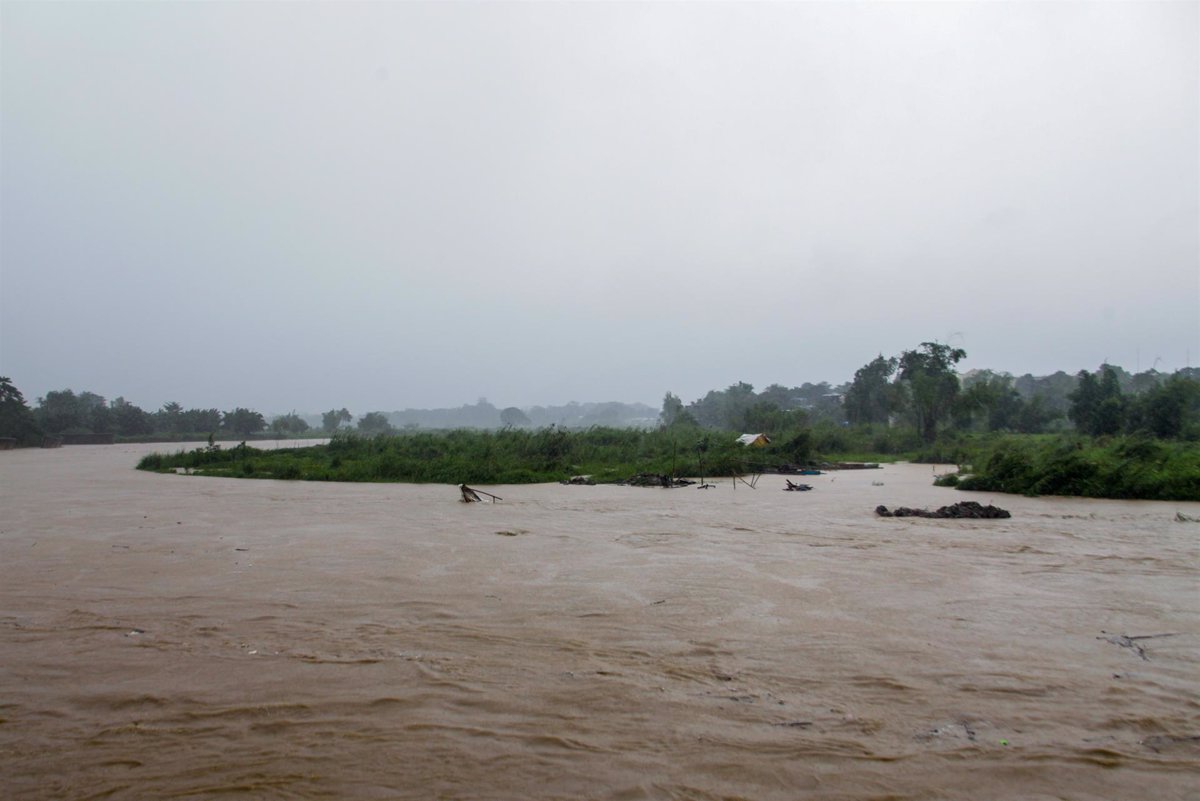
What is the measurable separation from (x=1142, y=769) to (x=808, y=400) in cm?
7270

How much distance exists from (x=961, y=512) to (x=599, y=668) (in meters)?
9.27

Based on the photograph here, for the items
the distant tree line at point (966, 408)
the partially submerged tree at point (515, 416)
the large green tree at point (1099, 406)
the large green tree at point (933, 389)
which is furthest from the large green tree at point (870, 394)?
the partially submerged tree at point (515, 416)

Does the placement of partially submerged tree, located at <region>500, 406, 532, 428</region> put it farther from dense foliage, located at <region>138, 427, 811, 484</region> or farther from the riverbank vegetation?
dense foliage, located at <region>138, 427, 811, 484</region>

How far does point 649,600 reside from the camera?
238 inches

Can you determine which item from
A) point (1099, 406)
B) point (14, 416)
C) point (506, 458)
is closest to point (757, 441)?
point (506, 458)

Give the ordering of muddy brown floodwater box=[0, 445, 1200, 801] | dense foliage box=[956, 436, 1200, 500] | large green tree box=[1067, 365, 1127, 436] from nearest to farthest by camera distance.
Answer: muddy brown floodwater box=[0, 445, 1200, 801], dense foliage box=[956, 436, 1200, 500], large green tree box=[1067, 365, 1127, 436]

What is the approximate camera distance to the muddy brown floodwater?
290 cm

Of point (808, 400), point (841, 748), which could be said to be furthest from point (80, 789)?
point (808, 400)

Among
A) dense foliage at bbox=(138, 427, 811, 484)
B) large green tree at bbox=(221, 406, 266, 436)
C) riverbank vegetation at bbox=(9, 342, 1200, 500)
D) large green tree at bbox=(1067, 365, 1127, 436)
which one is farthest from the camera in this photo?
large green tree at bbox=(221, 406, 266, 436)

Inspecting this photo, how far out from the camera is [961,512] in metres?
11.6

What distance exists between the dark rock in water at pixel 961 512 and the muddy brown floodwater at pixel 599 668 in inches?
81.3

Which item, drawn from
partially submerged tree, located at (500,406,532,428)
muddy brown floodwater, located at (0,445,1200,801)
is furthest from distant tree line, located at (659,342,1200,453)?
partially submerged tree, located at (500,406,532,428)

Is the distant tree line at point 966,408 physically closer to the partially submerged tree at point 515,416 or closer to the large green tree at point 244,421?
the large green tree at point 244,421

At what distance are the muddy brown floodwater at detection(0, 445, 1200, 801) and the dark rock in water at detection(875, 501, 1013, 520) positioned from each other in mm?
2064
